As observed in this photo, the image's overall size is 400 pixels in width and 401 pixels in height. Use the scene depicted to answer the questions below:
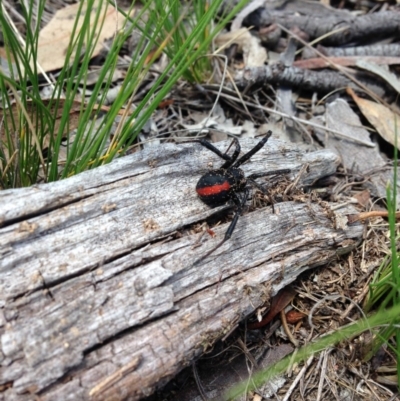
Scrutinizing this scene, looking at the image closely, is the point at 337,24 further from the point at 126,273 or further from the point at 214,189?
the point at 126,273

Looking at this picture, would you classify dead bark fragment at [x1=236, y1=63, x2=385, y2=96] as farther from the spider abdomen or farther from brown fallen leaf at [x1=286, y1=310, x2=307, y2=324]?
brown fallen leaf at [x1=286, y1=310, x2=307, y2=324]

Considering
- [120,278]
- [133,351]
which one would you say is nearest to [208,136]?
[120,278]

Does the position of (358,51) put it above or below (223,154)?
above

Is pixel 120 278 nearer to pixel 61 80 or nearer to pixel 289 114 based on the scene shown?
pixel 61 80

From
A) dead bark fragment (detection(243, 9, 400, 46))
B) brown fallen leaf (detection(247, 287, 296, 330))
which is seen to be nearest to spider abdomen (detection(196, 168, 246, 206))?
brown fallen leaf (detection(247, 287, 296, 330))

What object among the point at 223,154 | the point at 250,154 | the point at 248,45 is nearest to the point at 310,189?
the point at 250,154

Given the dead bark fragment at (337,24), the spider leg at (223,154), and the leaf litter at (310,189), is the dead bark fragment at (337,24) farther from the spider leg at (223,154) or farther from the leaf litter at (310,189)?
the spider leg at (223,154)

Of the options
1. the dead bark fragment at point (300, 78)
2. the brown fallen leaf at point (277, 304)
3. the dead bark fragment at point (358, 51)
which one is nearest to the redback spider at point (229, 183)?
the brown fallen leaf at point (277, 304)
